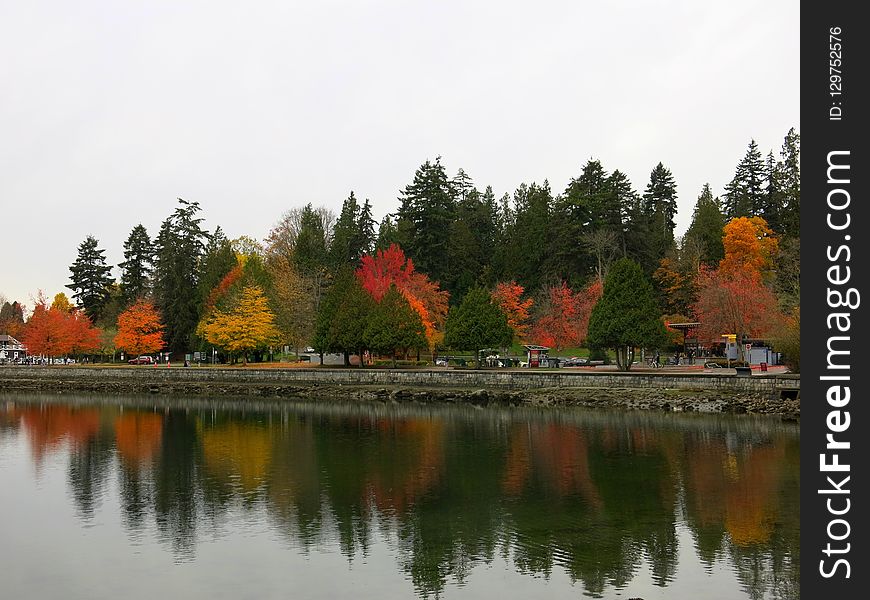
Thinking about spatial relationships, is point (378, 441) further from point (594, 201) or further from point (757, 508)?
point (594, 201)

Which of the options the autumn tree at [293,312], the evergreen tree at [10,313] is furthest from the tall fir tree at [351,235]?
the evergreen tree at [10,313]

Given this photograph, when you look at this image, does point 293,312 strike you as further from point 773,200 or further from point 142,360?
point 773,200

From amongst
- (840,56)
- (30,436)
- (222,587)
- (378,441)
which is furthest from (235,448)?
(840,56)

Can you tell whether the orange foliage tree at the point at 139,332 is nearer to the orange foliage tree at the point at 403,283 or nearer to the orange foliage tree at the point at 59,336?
the orange foliage tree at the point at 59,336

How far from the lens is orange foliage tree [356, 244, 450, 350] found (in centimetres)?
7569

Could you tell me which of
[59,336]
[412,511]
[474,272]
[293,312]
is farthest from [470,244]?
[412,511]

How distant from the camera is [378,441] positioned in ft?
130

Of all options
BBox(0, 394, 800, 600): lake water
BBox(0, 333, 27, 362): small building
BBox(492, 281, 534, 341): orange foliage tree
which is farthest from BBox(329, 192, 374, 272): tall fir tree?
BBox(0, 333, 27, 362): small building

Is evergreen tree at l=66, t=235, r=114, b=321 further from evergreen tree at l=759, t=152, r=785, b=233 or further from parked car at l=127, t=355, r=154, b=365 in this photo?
evergreen tree at l=759, t=152, r=785, b=233

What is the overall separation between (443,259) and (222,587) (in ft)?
235

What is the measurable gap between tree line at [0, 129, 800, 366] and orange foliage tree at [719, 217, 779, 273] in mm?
128

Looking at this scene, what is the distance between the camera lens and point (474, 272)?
88000 mm

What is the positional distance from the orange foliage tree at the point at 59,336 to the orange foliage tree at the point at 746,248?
6705cm

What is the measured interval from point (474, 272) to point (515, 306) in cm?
1187
